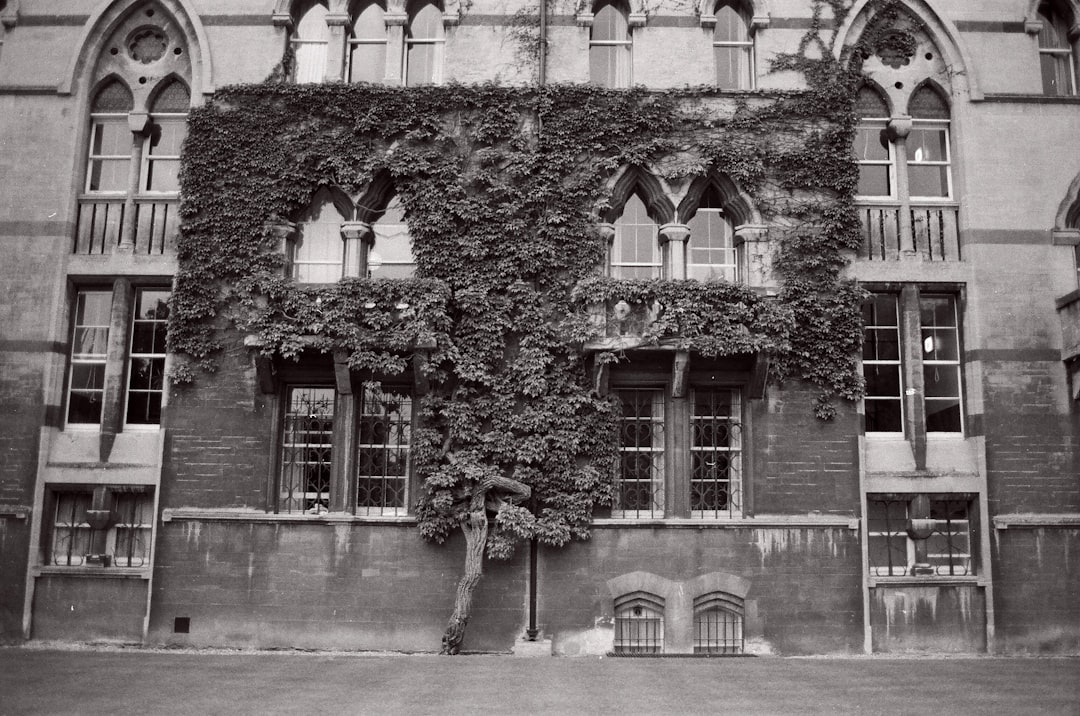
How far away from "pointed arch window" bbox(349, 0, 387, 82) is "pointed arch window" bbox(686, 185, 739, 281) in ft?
20.7

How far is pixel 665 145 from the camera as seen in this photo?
16.2m

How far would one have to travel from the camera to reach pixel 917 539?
15.6 m

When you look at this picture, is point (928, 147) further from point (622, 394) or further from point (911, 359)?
point (622, 394)

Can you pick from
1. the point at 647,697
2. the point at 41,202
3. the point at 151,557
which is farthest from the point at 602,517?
the point at 41,202

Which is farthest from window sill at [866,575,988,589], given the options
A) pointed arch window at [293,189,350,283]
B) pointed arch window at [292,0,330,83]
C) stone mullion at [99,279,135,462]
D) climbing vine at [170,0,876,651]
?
pointed arch window at [292,0,330,83]

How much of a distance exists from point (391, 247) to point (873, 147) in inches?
348

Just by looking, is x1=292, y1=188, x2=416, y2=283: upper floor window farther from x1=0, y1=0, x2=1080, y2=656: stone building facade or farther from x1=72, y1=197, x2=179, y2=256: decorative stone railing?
x1=72, y1=197, x2=179, y2=256: decorative stone railing

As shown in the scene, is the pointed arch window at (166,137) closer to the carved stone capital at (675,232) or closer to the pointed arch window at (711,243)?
the carved stone capital at (675,232)

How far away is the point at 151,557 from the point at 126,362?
341 centimetres

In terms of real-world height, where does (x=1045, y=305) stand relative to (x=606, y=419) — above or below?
above

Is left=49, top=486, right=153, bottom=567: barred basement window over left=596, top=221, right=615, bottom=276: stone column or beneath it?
beneath

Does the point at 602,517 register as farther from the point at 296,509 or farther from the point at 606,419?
the point at 296,509

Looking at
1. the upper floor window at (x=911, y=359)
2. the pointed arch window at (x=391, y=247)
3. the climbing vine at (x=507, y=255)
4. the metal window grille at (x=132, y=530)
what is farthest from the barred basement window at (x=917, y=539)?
the metal window grille at (x=132, y=530)

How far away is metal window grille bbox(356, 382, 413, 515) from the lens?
1590 cm
